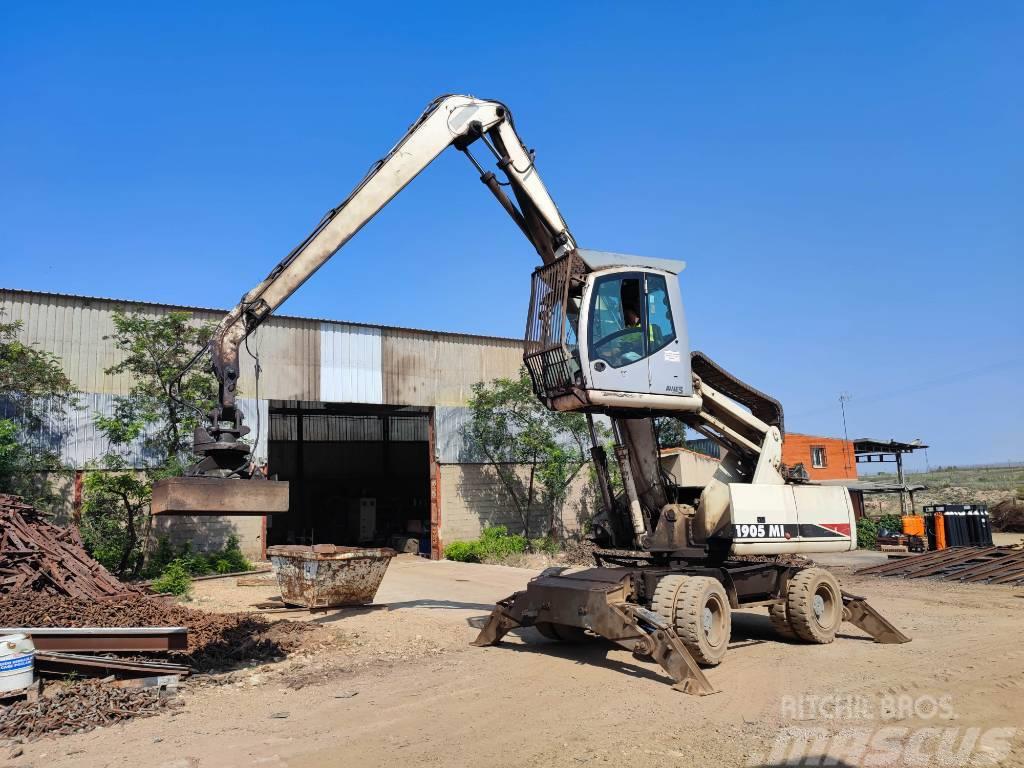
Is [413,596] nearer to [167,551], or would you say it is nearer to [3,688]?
[167,551]

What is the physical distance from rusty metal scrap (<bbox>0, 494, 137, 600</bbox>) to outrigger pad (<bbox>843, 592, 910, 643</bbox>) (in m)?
10.1

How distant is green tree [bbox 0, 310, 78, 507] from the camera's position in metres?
16.8

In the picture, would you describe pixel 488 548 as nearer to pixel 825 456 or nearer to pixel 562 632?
pixel 562 632

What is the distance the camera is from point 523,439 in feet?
79.2

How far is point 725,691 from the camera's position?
23.6 ft

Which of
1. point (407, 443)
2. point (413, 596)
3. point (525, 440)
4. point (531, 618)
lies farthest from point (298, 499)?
point (531, 618)

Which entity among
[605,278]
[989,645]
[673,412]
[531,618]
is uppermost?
[605,278]

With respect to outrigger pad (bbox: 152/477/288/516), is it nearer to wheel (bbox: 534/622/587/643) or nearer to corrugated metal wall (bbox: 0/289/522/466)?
wheel (bbox: 534/622/587/643)

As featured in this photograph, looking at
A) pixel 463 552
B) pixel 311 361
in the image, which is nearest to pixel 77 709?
pixel 311 361

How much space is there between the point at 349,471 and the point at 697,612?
26.9 metres

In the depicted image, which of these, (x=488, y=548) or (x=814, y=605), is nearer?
(x=814, y=605)

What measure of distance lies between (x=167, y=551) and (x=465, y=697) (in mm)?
14005

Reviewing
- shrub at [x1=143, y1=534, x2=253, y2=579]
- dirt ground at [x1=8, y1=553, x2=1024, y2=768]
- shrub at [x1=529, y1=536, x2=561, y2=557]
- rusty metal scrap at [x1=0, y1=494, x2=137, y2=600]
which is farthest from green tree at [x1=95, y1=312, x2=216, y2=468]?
shrub at [x1=529, y1=536, x2=561, y2=557]

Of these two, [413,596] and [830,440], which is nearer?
[413,596]
